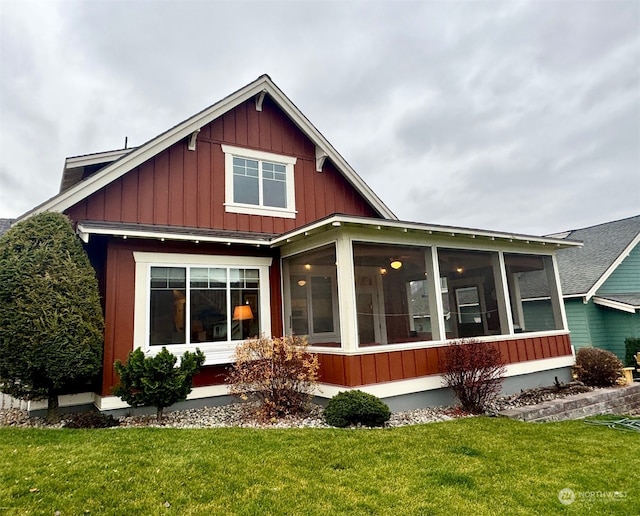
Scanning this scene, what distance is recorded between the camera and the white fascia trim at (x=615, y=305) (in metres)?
12.2

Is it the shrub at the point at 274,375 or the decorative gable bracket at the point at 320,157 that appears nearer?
the shrub at the point at 274,375

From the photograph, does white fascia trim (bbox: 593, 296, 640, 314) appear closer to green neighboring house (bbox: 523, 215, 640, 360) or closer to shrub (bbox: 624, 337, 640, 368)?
green neighboring house (bbox: 523, 215, 640, 360)

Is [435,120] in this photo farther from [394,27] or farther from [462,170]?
[394,27]

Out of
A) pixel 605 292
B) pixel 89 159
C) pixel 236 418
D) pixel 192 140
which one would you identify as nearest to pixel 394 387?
pixel 236 418

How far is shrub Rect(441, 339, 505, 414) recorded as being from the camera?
22.3ft

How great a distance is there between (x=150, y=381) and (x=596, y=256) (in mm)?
16250

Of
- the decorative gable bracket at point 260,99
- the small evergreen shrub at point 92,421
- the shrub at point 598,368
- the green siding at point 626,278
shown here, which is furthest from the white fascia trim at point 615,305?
the small evergreen shrub at point 92,421

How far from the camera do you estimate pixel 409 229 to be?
715 centimetres

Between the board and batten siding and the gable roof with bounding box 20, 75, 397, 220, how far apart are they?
0.24 metres

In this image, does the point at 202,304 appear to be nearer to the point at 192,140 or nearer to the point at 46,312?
the point at 46,312

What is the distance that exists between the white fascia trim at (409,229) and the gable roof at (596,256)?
5.04 metres

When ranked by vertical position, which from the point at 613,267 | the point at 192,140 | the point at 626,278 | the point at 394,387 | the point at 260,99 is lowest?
the point at 394,387

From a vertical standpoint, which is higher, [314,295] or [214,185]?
[214,185]

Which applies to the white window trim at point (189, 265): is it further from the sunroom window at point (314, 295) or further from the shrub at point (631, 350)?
the shrub at point (631, 350)
